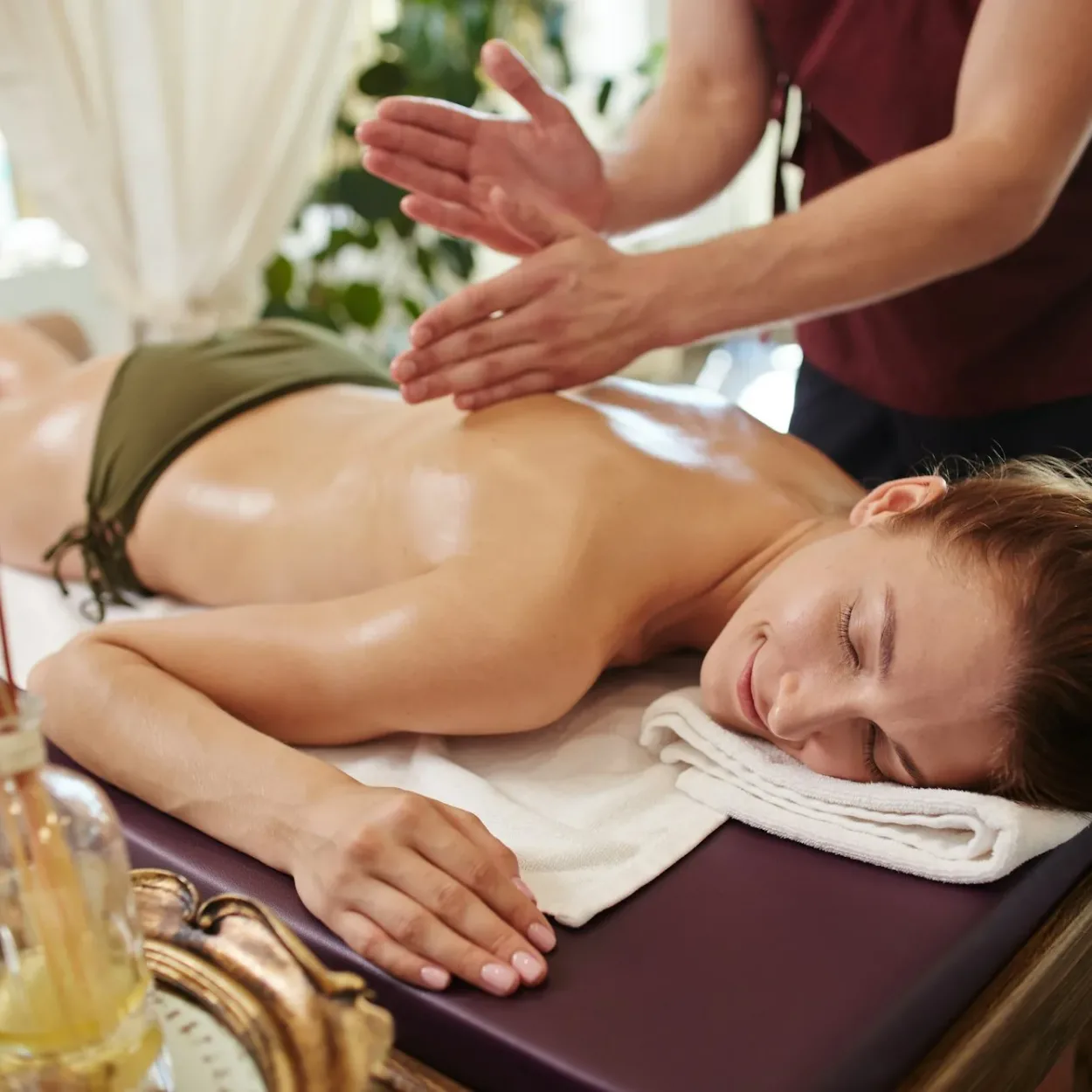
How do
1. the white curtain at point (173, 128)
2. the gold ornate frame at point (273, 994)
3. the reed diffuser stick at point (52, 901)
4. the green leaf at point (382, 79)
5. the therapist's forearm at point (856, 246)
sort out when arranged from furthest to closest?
the green leaf at point (382, 79), the white curtain at point (173, 128), the therapist's forearm at point (856, 246), the gold ornate frame at point (273, 994), the reed diffuser stick at point (52, 901)

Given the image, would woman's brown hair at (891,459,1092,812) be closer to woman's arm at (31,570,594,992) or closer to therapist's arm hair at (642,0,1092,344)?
therapist's arm hair at (642,0,1092,344)

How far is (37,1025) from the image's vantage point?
29.7 inches

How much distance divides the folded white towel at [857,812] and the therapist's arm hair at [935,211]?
1.57 feet

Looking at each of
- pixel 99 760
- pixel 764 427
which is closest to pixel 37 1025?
pixel 99 760

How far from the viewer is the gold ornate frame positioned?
846 millimetres

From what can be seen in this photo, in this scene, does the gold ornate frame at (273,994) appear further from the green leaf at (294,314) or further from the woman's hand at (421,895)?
the green leaf at (294,314)

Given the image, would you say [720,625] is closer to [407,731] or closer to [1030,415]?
[407,731]

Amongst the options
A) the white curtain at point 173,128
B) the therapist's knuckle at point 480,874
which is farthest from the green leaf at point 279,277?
the therapist's knuckle at point 480,874

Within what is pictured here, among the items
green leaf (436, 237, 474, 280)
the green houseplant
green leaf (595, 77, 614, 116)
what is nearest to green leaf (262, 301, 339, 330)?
the green houseplant

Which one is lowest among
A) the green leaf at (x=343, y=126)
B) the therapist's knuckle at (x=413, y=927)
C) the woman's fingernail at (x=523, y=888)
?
the woman's fingernail at (x=523, y=888)

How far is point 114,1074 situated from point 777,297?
40.1 inches

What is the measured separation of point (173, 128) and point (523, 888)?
6.94 feet

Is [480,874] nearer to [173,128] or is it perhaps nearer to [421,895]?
[421,895]

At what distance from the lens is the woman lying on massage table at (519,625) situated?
1073mm
